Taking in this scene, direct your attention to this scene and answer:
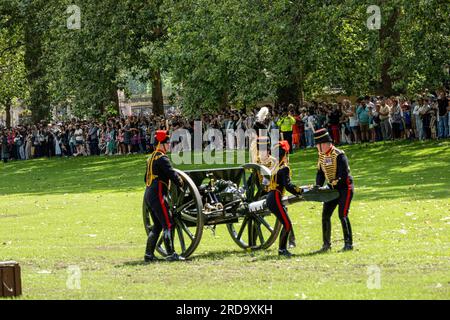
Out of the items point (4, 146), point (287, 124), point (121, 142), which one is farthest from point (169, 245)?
point (4, 146)

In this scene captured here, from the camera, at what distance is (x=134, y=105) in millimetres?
119875

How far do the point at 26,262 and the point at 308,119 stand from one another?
26103mm

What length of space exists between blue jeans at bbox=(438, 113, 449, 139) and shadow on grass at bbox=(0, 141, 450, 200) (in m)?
0.61

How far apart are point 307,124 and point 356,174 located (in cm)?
1045

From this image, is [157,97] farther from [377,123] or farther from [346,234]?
[346,234]

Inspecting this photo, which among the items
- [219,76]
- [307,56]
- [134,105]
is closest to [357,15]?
[307,56]

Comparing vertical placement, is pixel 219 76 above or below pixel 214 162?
above

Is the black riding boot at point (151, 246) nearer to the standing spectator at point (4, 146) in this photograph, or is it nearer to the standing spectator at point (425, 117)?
the standing spectator at point (425, 117)

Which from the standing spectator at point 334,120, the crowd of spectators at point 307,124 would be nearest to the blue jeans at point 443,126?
the crowd of spectators at point 307,124

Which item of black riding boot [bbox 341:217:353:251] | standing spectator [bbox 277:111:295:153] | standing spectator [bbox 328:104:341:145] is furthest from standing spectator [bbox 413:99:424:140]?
black riding boot [bbox 341:217:353:251]

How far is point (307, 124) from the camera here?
41.7m

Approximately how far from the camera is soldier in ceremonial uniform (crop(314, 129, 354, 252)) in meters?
15.7

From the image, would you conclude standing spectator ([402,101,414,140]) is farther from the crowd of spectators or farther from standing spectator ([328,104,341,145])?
standing spectator ([328,104,341,145])
